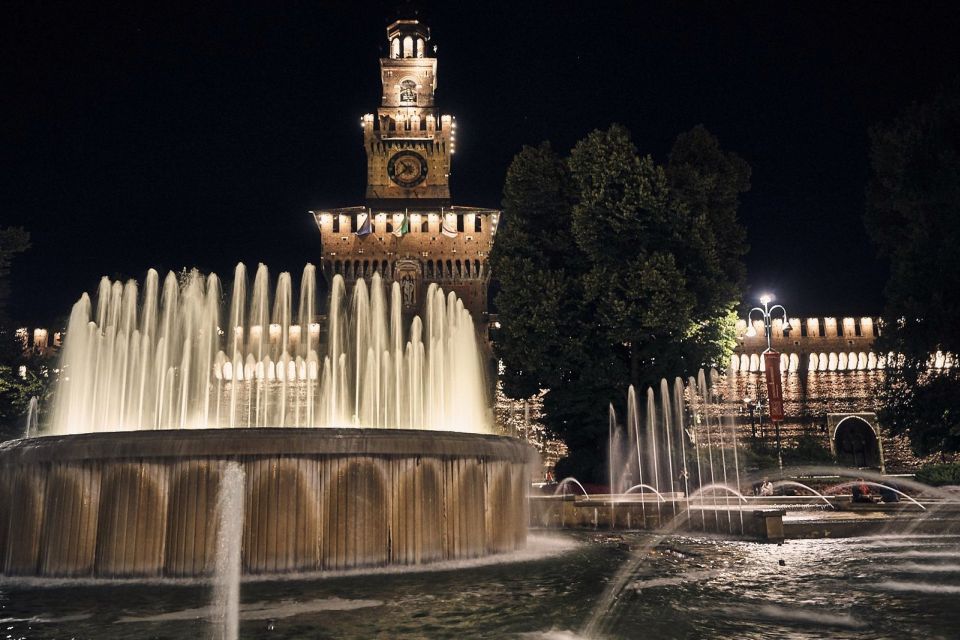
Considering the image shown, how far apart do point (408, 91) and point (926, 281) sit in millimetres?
42070

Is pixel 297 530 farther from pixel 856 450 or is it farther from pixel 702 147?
pixel 856 450

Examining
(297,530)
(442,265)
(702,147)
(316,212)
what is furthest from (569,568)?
(316,212)

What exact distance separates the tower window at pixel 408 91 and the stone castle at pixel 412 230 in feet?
11.6

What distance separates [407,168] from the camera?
1852 inches

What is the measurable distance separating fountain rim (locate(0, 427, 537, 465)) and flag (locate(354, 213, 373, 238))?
3341 centimetres

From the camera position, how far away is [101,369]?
14.1 meters

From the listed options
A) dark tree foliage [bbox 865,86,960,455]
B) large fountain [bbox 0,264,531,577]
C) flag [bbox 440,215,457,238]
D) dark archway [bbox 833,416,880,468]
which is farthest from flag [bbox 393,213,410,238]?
large fountain [bbox 0,264,531,577]

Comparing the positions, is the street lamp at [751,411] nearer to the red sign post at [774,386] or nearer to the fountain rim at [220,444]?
the red sign post at [774,386]

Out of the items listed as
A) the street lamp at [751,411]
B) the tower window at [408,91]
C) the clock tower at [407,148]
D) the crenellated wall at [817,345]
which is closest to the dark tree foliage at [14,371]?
the clock tower at [407,148]

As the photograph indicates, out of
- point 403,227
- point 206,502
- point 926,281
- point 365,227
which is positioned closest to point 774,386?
point 926,281

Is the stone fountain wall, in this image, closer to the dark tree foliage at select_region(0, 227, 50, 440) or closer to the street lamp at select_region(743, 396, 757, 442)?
the dark tree foliage at select_region(0, 227, 50, 440)

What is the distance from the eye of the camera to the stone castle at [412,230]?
40719mm

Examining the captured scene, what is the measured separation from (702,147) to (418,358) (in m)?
10.9

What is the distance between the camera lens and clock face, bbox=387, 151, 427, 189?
153 ft
